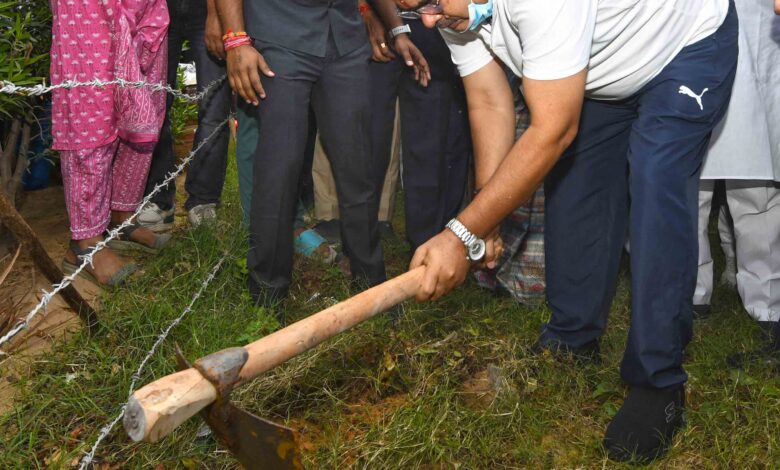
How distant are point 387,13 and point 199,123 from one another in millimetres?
1275

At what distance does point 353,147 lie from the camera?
11.6 ft

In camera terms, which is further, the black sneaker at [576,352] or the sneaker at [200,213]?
the sneaker at [200,213]

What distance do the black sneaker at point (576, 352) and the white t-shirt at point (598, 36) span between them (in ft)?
3.35

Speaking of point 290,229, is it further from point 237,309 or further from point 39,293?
point 39,293

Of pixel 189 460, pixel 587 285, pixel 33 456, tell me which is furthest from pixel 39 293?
pixel 587 285

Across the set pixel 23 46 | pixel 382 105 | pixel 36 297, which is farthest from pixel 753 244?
pixel 23 46

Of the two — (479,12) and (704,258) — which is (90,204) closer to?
(479,12)

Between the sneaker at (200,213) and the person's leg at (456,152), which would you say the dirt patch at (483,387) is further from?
Result: the sneaker at (200,213)

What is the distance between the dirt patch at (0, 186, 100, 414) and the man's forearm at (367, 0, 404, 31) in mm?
1880

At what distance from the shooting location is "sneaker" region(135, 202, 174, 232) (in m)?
4.41

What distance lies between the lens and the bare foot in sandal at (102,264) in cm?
370

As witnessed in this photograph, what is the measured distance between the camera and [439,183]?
13.1 ft

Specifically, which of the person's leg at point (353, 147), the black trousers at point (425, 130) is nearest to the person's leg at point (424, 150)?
the black trousers at point (425, 130)

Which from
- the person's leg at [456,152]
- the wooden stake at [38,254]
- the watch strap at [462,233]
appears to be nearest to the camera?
the watch strap at [462,233]
